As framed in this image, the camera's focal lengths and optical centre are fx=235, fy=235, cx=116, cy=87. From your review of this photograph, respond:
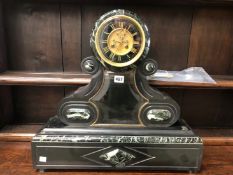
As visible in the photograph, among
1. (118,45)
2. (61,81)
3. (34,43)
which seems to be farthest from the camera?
(34,43)

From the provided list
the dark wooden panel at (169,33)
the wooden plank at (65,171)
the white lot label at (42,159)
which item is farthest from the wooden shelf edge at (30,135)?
the dark wooden panel at (169,33)

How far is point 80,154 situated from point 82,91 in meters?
0.23

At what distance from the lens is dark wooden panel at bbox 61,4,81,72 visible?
106 cm

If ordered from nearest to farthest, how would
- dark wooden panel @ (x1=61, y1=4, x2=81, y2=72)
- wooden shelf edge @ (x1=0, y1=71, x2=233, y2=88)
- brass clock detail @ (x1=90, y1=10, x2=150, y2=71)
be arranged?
brass clock detail @ (x1=90, y1=10, x2=150, y2=71), wooden shelf edge @ (x1=0, y1=71, x2=233, y2=88), dark wooden panel @ (x1=61, y1=4, x2=81, y2=72)

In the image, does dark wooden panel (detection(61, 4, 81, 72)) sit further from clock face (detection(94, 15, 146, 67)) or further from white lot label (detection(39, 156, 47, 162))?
white lot label (detection(39, 156, 47, 162))

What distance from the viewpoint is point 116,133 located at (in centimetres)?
88

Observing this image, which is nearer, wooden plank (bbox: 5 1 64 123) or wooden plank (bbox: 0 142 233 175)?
wooden plank (bbox: 0 142 233 175)

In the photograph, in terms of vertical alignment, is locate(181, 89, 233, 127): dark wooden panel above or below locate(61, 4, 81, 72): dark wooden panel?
below

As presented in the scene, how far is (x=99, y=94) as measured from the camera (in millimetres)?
879

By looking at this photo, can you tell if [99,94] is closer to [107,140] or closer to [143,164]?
[107,140]

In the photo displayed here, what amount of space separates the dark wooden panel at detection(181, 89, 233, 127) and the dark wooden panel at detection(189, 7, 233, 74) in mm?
122

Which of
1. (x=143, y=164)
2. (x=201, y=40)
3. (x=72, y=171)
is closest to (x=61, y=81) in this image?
(x=72, y=171)

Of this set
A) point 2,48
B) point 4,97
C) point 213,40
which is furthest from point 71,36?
point 213,40

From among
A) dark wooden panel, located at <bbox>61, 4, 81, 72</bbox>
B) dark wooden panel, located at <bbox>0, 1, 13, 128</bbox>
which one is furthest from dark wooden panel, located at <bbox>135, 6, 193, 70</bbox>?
dark wooden panel, located at <bbox>0, 1, 13, 128</bbox>
